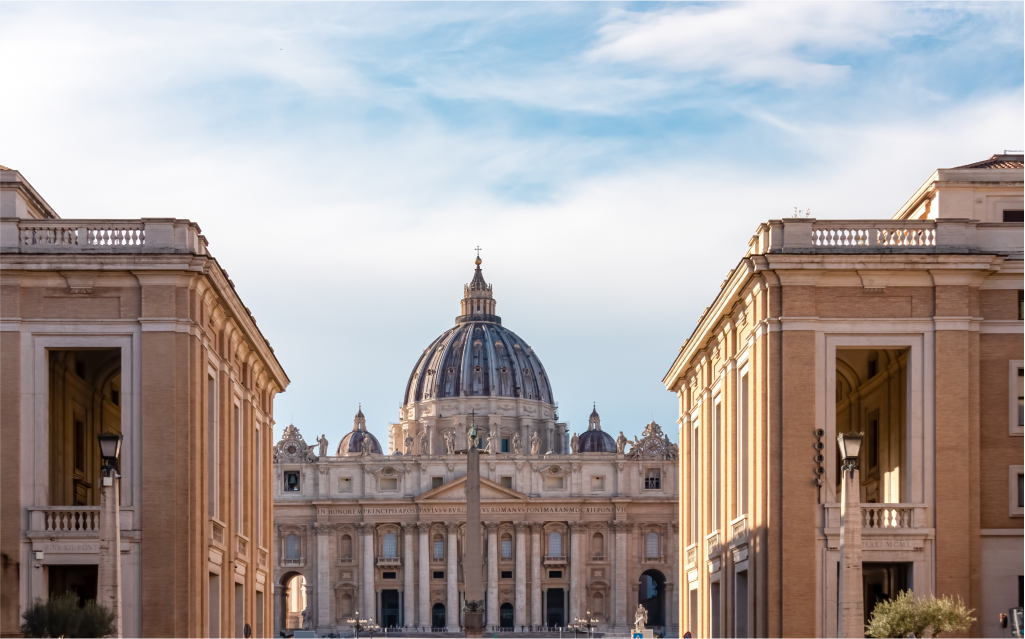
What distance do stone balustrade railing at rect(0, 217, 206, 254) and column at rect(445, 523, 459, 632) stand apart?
11644cm

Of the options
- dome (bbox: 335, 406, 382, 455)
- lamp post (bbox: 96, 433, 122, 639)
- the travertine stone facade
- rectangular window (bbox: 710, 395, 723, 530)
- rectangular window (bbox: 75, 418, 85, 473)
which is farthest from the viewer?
dome (bbox: 335, 406, 382, 455)

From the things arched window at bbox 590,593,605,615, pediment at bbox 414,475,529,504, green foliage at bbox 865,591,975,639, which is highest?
green foliage at bbox 865,591,975,639

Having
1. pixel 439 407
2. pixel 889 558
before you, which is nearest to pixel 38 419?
pixel 889 558

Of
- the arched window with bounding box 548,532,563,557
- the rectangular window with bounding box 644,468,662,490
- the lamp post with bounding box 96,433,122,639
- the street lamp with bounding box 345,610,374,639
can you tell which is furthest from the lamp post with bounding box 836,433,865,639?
the arched window with bounding box 548,532,563,557

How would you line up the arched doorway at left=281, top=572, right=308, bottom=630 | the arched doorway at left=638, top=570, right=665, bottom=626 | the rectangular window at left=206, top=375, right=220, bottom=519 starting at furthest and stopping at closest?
1. the arched doorway at left=638, top=570, right=665, bottom=626
2. the arched doorway at left=281, top=572, right=308, bottom=630
3. the rectangular window at left=206, top=375, right=220, bottom=519

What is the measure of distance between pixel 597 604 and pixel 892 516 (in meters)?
117

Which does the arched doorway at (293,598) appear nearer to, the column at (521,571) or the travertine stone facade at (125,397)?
the column at (521,571)

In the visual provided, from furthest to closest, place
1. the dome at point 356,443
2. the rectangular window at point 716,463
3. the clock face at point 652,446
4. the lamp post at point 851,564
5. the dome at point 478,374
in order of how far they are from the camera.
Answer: the dome at point 478,374, the dome at point 356,443, the clock face at point 652,446, the rectangular window at point 716,463, the lamp post at point 851,564

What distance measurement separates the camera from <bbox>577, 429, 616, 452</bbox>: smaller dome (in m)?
178

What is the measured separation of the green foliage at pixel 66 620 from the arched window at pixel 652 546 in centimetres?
12503

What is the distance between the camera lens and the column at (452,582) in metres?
156

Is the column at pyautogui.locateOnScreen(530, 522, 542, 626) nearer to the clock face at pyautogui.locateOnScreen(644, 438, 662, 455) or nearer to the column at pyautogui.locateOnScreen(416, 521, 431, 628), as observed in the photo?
the column at pyautogui.locateOnScreen(416, 521, 431, 628)

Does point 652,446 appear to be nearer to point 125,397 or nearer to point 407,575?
point 407,575

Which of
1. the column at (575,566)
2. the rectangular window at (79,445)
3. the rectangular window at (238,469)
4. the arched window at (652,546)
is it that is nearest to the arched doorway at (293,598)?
the column at (575,566)
